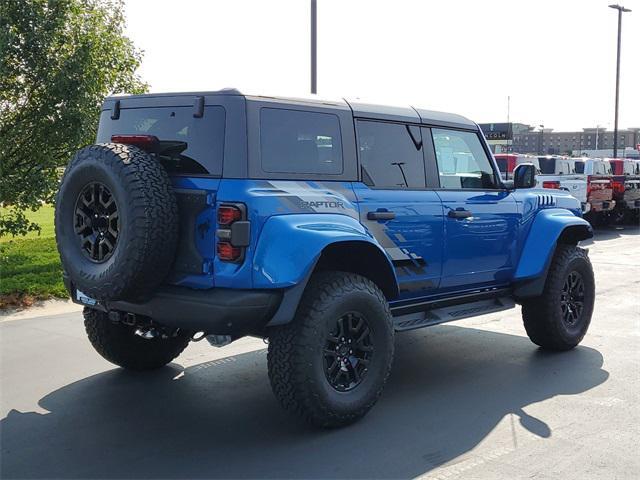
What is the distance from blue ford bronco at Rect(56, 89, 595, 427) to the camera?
395cm

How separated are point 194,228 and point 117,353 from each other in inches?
66.6

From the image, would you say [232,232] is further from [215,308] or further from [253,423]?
[253,423]

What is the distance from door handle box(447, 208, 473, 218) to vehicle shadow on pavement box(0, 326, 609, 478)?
49.7 inches

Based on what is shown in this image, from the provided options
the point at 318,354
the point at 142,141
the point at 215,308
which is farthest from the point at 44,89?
the point at 318,354

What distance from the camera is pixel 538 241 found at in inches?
237

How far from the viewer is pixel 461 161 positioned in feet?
18.9

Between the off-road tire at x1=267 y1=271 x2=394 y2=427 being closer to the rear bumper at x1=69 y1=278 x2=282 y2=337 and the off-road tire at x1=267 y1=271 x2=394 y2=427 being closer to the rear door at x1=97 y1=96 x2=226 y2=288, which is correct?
the rear bumper at x1=69 y1=278 x2=282 y2=337

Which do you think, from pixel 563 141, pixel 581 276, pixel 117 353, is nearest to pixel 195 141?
pixel 117 353

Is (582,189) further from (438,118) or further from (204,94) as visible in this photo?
(204,94)

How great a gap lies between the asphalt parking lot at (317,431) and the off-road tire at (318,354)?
0.17 metres

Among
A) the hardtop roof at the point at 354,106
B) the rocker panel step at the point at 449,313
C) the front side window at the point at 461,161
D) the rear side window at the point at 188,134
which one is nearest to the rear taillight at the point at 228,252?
the rear side window at the point at 188,134

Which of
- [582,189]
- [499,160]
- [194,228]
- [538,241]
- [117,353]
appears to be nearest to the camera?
[194,228]

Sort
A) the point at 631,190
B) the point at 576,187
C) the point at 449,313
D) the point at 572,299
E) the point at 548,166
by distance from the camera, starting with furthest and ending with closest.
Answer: the point at 548,166 → the point at 631,190 → the point at 576,187 → the point at 572,299 → the point at 449,313

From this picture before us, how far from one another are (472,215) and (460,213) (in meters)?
0.19
